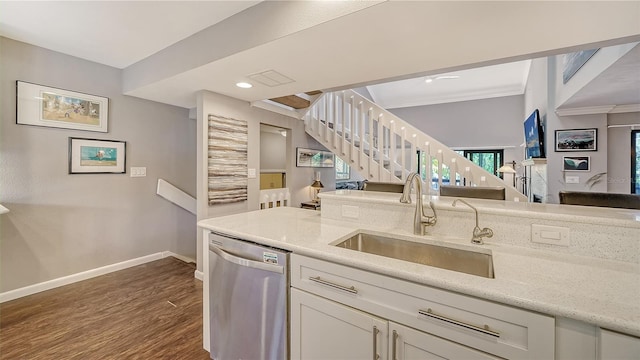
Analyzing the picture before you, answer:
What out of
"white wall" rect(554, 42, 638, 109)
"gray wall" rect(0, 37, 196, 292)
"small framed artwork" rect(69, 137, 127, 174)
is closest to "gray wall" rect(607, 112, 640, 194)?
"white wall" rect(554, 42, 638, 109)

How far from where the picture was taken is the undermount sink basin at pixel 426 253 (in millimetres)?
1241

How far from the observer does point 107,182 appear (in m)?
2.98

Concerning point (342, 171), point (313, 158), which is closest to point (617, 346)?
point (313, 158)

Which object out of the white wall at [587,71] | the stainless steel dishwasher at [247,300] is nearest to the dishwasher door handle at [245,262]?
the stainless steel dishwasher at [247,300]

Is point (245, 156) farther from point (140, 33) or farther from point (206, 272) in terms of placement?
point (206, 272)

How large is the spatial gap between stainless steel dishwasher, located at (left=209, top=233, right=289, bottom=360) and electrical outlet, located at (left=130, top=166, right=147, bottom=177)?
2.31 metres

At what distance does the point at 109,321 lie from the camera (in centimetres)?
208

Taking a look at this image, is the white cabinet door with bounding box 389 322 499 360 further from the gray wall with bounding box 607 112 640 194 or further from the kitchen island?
the gray wall with bounding box 607 112 640 194

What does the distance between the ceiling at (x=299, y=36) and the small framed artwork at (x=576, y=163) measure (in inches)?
85.3

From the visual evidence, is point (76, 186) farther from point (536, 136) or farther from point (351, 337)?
point (536, 136)

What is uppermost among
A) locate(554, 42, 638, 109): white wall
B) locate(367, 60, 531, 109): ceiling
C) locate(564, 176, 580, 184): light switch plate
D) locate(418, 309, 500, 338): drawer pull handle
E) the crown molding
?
locate(367, 60, 531, 109): ceiling

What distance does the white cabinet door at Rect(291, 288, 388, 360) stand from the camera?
1.02 metres

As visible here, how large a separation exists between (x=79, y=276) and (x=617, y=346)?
4080 mm

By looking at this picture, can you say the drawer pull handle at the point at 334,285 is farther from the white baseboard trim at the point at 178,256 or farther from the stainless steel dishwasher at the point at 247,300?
the white baseboard trim at the point at 178,256
